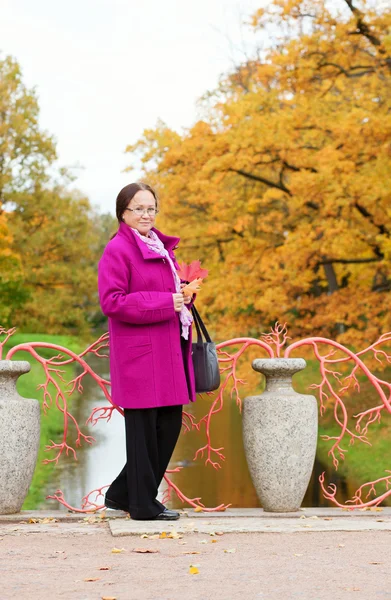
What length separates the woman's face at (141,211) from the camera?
17.8 ft

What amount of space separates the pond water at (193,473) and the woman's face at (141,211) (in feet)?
22.1

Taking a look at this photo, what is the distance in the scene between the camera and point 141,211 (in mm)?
5449

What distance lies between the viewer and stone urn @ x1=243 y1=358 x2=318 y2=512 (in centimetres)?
570

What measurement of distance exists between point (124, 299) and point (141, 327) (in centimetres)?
22

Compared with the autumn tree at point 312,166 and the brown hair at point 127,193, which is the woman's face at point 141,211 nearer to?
the brown hair at point 127,193

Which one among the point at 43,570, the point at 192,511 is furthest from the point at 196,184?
the point at 43,570

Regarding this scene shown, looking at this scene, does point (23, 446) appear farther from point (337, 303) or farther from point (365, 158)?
point (337, 303)

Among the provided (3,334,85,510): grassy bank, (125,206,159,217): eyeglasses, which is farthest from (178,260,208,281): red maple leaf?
(3,334,85,510): grassy bank

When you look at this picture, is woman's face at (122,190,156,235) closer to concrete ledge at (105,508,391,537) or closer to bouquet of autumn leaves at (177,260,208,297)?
bouquet of autumn leaves at (177,260,208,297)

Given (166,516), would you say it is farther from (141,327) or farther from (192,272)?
(192,272)

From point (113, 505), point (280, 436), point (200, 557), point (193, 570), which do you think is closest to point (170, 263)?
point (280, 436)

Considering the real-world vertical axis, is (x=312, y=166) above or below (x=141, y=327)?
above

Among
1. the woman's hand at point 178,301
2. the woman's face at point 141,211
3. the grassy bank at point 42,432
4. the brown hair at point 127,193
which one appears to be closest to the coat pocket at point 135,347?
the woman's hand at point 178,301

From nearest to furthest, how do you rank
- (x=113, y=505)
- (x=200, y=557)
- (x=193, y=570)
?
1. (x=193, y=570)
2. (x=200, y=557)
3. (x=113, y=505)
